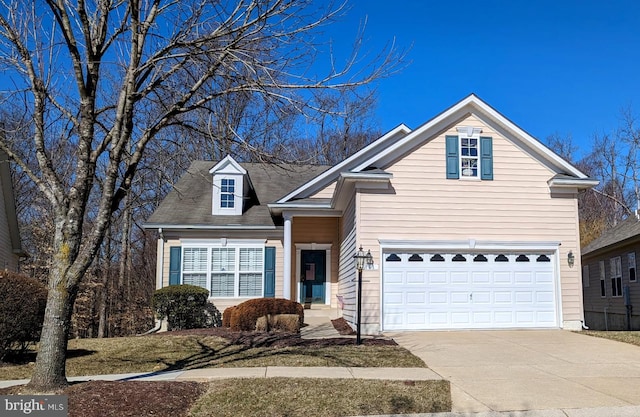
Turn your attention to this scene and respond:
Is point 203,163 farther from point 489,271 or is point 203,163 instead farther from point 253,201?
point 489,271

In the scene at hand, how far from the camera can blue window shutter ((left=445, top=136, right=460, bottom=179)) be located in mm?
14422

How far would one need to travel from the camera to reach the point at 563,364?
932cm

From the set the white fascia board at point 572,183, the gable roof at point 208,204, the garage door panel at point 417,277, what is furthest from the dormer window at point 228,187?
the white fascia board at point 572,183

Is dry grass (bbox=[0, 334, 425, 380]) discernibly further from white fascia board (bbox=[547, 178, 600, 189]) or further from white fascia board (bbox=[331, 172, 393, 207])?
white fascia board (bbox=[547, 178, 600, 189])

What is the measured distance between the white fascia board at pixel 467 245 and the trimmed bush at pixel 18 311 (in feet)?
25.3

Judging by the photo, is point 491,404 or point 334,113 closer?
point 491,404

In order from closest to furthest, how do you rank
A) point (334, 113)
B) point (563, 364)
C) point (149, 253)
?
point (334, 113) → point (563, 364) → point (149, 253)

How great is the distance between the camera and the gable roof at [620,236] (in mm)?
20391

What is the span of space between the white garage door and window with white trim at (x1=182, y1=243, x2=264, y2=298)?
19.1ft

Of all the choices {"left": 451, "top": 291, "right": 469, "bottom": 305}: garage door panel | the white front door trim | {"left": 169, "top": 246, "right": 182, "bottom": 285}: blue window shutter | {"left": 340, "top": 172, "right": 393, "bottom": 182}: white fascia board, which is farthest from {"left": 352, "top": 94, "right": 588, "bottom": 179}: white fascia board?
{"left": 169, "top": 246, "right": 182, "bottom": 285}: blue window shutter

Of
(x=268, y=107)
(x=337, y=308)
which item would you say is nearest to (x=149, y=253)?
(x=337, y=308)

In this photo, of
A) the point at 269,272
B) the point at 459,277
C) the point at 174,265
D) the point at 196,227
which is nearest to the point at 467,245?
the point at 459,277

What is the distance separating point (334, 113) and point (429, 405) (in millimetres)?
4013

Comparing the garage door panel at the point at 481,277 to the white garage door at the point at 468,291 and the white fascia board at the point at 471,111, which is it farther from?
the white fascia board at the point at 471,111
